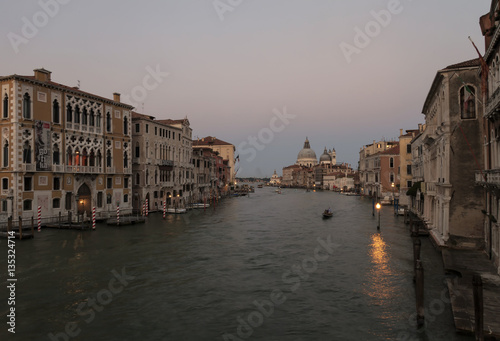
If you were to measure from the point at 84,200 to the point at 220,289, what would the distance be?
2575 cm

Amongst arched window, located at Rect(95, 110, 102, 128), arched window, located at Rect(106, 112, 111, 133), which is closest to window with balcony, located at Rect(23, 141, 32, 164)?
arched window, located at Rect(95, 110, 102, 128)

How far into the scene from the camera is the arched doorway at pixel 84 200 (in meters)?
36.4

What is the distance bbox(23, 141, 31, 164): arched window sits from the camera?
1192 inches

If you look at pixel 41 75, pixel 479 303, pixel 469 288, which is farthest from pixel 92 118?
pixel 479 303

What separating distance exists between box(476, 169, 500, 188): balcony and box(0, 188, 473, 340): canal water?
485 cm

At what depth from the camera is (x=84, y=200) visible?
3712cm

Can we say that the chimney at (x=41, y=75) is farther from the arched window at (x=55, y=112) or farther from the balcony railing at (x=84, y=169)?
the balcony railing at (x=84, y=169)

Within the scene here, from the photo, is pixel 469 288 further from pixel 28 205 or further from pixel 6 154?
pixel 6 154

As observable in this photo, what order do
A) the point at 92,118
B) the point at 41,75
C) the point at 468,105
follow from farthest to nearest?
the point at 92,118, the point at 41,75, the point at 468,105

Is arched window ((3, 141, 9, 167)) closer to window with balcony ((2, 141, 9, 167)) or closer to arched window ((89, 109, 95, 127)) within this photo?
window with balcony ((2, 141, 9, 167))

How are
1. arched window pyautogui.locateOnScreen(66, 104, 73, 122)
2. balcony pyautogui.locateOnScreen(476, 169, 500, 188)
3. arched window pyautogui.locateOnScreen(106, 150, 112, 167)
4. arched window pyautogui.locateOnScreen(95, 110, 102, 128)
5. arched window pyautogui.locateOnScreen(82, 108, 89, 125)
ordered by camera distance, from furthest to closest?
arched window pyautogui.locateOnScreen(106, 150, 112, 167)
arched window pyautogui.locateOnScreen(95, 110, 102, 128)
arched window pyautogui.locateOnScreen(82, 108, 89, 125)
arched window pyautogui.locateOnScreen(66, 104, 73, 122)
balcony pyautogui.locateOnScreen(476, 169, 500, 188)

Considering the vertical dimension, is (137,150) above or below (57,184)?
above

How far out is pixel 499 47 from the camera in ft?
49.9

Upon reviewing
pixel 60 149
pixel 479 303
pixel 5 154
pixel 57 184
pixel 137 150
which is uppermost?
pixel 137 150
